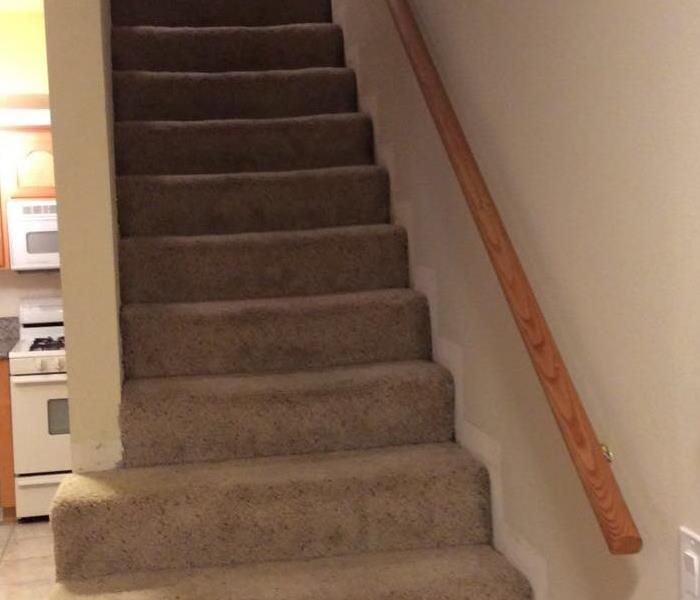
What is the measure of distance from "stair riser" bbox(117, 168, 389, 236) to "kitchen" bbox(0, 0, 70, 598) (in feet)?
6.50

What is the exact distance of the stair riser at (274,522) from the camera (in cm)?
207

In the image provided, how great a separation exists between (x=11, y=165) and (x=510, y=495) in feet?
13.0

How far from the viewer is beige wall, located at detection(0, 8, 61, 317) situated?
5.14 meters

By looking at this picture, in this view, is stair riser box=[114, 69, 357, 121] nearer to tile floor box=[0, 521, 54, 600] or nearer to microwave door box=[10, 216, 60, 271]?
Result: microwave door box=[10, 216, 60, 271]

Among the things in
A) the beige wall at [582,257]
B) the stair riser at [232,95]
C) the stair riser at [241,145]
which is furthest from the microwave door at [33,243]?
the beige wall at [582,257]

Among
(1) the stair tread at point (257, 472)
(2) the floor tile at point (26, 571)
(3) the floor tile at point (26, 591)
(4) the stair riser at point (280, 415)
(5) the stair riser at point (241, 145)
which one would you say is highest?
(5) the stair riser at point (241, 145)

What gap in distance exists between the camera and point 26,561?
162 inches

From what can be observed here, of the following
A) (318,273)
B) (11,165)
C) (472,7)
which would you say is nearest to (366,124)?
(318,273)

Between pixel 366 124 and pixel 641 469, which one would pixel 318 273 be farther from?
pixel 641 469

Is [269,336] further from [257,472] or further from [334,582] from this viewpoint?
[334,582]

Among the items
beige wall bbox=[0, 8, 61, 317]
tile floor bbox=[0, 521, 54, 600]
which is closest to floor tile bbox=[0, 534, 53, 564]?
tile floor bbox=[0, 521, 54, 600]

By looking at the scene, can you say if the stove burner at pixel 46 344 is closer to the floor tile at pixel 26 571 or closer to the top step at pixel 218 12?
the floor tile at pixel 26 571

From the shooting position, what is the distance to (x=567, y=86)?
63.6 inches

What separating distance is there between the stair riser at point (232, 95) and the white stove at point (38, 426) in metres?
1.87
